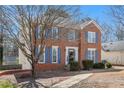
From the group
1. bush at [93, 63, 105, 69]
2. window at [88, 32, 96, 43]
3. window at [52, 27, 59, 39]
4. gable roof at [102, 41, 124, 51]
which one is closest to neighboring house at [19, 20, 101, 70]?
Answer: window at [88, 32, 96, 43]

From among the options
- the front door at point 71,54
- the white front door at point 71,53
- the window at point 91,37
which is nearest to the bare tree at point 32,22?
the white front door at point 71,53

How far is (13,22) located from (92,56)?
35.1 ft

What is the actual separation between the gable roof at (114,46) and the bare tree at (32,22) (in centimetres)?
1599

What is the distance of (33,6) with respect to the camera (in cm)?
1573

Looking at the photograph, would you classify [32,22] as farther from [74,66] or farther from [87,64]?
[87,64]

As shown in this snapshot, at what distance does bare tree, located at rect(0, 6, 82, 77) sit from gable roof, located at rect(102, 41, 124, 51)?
1599 centimetres

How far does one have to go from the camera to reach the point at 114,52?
3178 centimetres

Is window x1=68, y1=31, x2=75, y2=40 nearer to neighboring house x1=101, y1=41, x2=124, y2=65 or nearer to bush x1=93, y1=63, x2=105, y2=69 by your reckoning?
bush x1=93, y1=63, x2=105, y2=69

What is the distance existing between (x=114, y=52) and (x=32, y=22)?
1774 cm

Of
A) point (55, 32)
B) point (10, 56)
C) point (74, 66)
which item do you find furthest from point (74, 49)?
point (10, 56)
